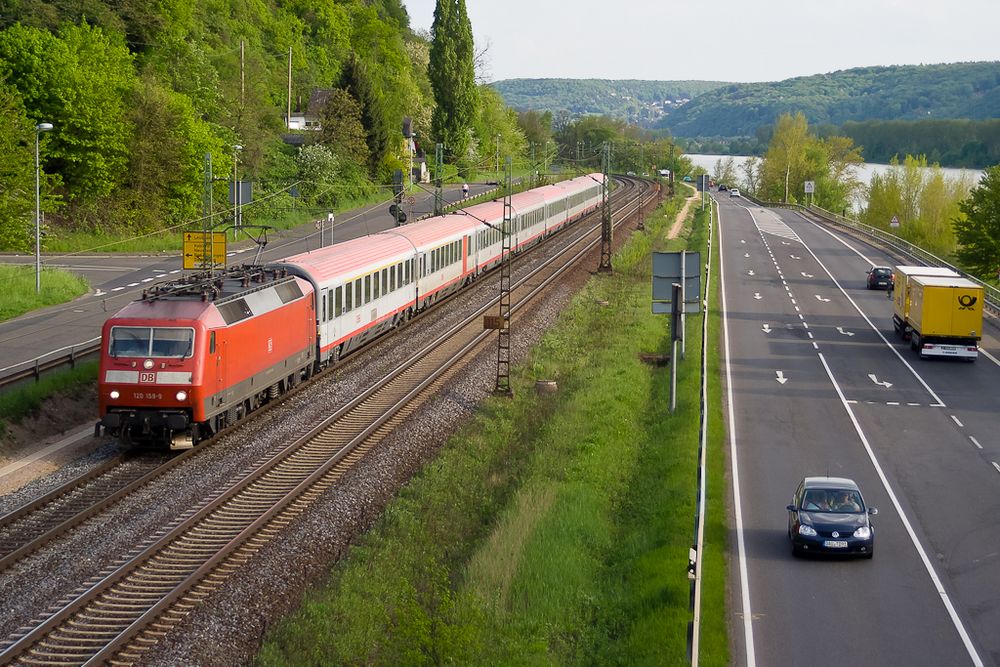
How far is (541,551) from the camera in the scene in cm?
1842

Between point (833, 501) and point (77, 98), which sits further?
point (77, 98)

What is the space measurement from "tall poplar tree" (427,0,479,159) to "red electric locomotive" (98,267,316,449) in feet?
268

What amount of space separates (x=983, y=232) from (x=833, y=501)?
53229 millimetres

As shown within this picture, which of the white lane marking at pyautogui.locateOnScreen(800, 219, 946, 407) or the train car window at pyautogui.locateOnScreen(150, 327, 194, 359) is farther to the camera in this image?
the white lane marking at pyautogui.locateOnScreen(800, 219, 946, 407)

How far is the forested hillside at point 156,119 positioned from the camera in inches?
2269

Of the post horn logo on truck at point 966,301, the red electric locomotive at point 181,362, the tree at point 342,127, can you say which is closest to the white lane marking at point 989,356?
the post horn logo on truck at point 966,301

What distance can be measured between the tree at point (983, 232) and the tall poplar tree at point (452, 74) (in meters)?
51.2

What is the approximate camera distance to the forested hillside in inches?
2269

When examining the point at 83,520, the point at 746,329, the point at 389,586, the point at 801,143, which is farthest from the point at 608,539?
the point at 801,143

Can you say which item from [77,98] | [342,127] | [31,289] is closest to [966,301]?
[31,289]

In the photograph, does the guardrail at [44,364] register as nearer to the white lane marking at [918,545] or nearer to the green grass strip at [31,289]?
the green grass strip at [31,289]

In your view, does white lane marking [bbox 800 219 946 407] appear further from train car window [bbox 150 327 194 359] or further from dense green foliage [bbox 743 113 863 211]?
dense green foliage [bbox 743 113 863 211]

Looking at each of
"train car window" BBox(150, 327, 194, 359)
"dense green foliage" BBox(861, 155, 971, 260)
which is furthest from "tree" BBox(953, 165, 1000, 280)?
"train car window" BBox(150, 327, 194, 359)

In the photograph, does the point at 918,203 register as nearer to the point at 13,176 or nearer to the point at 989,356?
the point at 989,356
